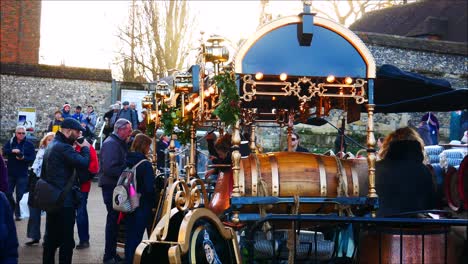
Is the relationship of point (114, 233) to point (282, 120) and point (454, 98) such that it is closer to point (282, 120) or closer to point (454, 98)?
point (282, 120)

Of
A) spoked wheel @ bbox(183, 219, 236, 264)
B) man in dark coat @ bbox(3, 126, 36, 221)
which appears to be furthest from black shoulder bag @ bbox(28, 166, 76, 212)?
man in dark coat @ bbox(3, 126, 36, 221)

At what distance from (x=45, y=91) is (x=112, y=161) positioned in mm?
18486

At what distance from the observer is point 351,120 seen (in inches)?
361

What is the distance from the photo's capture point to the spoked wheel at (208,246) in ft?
18.0

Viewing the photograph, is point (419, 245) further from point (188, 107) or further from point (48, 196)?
point (48, 196)

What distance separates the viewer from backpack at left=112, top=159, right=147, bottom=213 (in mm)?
9531

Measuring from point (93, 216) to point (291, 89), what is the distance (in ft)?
31.0

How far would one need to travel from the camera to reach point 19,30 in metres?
34.4

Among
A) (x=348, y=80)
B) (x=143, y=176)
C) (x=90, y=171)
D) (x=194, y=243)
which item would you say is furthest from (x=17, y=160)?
(x=194, y=243)

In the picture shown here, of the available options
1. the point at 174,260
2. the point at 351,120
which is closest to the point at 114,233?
the point at 351,120

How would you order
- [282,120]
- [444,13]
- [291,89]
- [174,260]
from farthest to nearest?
[444,13]
[282,120]
[291,89]
[174,260]

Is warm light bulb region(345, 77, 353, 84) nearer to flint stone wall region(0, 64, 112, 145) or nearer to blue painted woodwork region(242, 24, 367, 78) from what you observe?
blue painted woodwork region(242, 24, 367, 78)

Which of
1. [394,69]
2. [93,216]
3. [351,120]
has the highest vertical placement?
[394,69]

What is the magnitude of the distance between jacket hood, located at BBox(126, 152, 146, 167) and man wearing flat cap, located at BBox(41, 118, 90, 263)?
2.10 feet
